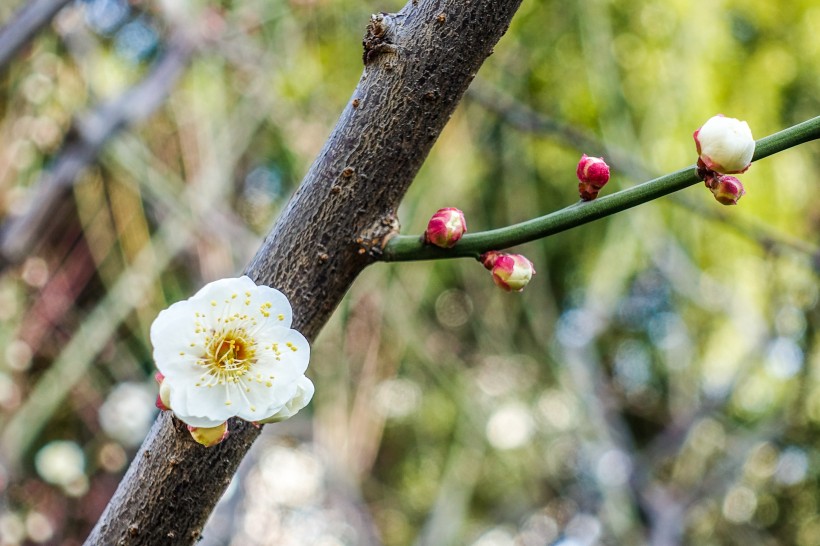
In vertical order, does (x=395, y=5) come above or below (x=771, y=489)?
above

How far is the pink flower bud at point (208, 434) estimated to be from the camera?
27cm

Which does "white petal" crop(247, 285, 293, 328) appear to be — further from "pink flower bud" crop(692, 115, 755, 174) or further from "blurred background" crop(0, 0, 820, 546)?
"blurred background" crop(0, 0, 820, 546)

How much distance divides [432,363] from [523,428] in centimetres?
56

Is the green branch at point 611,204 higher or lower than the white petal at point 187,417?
lower

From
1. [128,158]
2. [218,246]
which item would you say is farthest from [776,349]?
[128,158]

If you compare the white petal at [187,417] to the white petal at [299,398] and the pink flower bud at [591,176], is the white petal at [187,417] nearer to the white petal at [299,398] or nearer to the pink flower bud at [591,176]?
the white petal at [299,398]

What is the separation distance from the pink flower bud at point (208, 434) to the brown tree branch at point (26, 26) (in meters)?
0.73

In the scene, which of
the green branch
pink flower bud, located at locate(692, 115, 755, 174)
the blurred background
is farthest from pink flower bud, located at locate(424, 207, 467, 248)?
the blurred background

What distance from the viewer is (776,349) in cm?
165

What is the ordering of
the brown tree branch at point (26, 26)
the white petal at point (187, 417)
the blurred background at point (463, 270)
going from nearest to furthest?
the white petal at point (187, 417) < the brown tree branch at point (26, 26) < the blurred background at point (463, 270)

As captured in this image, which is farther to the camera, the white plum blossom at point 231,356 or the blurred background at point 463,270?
the blurred background at point 463,270

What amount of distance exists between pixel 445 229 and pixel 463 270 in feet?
6.02

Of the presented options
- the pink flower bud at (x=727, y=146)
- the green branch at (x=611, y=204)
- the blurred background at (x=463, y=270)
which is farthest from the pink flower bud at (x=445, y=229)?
the blurred background at (x=463, y=270)

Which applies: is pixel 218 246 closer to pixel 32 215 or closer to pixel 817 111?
pixel 32 215
